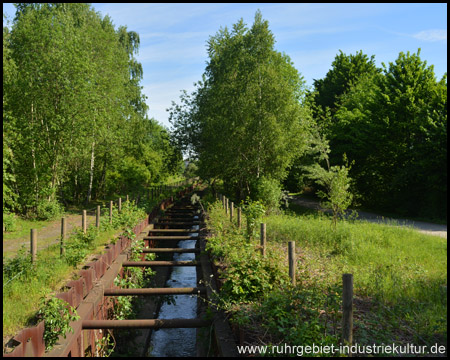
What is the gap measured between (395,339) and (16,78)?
65.9 ft

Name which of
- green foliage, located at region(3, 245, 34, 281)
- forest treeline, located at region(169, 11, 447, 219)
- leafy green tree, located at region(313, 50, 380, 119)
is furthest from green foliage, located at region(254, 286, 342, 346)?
leafy green tree, located at region(313, 50, 380, 119)

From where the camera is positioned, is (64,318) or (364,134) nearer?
(64,318)

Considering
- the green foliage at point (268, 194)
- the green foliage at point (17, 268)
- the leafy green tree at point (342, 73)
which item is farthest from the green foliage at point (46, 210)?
the leafy green tree at point (342, 73)

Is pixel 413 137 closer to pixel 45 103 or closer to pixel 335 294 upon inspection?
pixel 335 294

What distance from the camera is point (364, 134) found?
2527 cm

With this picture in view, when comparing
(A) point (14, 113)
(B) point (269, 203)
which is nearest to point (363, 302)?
(B) point (269, 203)

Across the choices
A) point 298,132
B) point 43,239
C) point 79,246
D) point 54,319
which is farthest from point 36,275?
point 298,132

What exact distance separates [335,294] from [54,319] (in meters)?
4.07

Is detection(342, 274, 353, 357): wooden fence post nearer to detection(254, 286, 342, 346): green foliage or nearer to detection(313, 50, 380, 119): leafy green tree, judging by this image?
detection(254, 286, 342, 346): green foliage

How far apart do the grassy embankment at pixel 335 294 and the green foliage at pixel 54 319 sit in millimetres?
2457

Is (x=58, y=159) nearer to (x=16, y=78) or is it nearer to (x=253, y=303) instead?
(x=16, y=78)

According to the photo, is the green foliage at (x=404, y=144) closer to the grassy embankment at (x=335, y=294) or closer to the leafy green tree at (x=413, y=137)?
the leafy green tree at (x=413, y=137)

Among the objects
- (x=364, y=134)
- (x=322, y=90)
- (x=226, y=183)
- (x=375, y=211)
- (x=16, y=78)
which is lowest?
(x=375, y=211)

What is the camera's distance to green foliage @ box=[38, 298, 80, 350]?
5.50 meters
